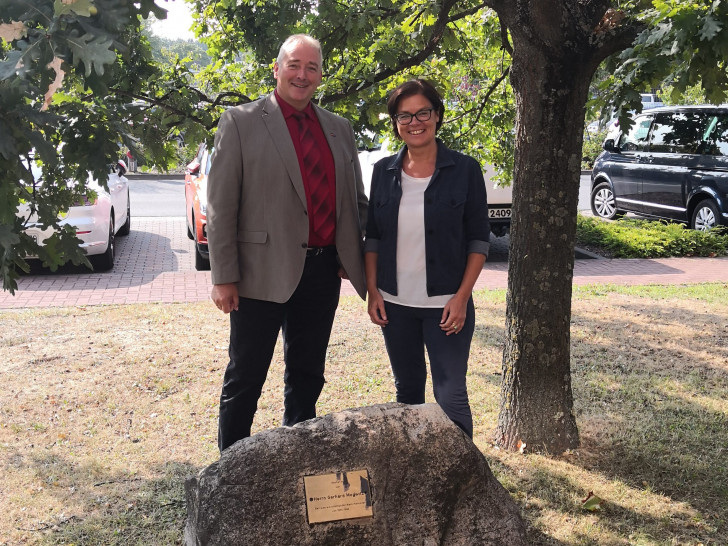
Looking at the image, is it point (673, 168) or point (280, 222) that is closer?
point (280, 222)

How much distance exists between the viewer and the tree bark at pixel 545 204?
13.1ft

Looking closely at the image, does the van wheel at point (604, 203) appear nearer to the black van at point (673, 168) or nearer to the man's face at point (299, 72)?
the black van at point (673, 168)

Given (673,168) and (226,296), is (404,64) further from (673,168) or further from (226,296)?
(673,168)

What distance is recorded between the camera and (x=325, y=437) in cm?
299

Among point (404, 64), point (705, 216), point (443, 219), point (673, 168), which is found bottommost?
point (705, 216)

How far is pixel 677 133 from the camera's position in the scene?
40.8ft

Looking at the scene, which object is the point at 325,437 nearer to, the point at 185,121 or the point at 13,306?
the point at 185,121

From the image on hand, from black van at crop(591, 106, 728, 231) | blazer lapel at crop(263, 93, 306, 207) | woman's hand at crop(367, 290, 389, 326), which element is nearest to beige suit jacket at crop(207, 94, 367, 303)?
blazer lapel at crop(263, 93, 306, 207)

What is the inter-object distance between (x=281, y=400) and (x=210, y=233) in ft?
7.24

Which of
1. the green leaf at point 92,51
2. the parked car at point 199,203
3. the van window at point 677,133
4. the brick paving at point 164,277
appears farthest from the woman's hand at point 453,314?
the van window at point 677,133

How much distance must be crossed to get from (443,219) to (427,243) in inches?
5.2

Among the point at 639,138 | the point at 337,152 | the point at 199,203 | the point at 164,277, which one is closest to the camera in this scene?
the point at 337,152

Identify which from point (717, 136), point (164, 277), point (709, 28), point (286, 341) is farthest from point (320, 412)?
point (717, 136)

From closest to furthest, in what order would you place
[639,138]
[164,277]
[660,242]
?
[164,277], [660,242], [639,138]
